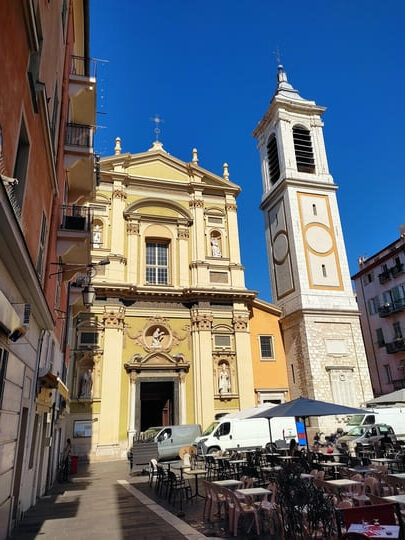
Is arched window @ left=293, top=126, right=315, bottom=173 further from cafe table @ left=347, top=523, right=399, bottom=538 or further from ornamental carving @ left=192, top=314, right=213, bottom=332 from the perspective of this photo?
cafe table @ left=347, top=523, right=399, bottom=538

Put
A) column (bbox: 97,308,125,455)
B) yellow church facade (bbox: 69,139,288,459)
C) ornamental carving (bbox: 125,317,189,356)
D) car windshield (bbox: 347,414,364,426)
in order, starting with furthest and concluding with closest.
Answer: ornamental carving (bbox: 125,317,189,356) → yellow church facade (bbox: 69,139,288,459) → car windshield (bbox: 347,414,364,426) → column (bbox: 97,308,125,455)

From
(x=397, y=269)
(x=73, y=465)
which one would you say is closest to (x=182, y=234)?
(x=73, y=465)

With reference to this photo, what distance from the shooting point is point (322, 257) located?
24641 mm

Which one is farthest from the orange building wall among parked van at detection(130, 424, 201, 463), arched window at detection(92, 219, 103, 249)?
arched window at detection(92, 219, 103, 249)

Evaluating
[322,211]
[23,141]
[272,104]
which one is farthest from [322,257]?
[23,141]

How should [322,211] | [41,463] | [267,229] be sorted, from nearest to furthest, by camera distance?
1. [41,463]
2. [322,211]
3. [267,229]

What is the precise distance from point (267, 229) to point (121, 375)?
14.3 meters

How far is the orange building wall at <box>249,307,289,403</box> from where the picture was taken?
22.5 m

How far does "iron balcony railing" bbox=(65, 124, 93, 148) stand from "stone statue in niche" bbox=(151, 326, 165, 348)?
12.1 meters

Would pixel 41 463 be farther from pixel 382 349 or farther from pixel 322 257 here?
pixel 382 349

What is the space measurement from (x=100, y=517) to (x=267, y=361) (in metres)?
16.2

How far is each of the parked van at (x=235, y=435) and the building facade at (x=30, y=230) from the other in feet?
21.7

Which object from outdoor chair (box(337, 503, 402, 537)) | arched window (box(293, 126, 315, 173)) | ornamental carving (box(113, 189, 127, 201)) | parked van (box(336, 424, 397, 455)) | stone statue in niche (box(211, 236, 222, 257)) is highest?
arched window (box(293, 126, 315, 173))

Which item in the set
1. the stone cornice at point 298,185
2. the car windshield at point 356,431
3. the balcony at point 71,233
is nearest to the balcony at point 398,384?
the car windshield at point 356,431
